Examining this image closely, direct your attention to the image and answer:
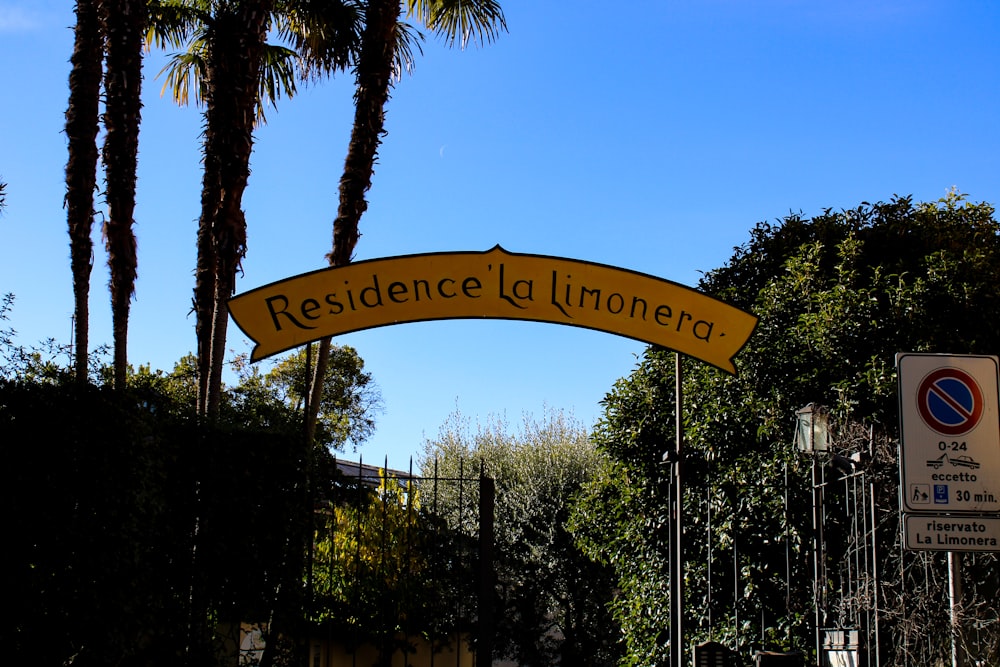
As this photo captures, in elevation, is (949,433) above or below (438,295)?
below

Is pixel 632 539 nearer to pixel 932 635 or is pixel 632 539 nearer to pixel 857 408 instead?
pixel 857 408

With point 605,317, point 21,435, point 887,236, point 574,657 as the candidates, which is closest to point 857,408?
point 887,236

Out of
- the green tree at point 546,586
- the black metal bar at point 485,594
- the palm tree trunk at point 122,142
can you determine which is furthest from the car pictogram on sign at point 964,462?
the green tree at point 546,586

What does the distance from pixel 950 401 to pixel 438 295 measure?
12.4 ft

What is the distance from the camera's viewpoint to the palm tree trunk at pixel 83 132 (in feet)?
40.1

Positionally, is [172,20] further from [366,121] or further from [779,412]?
[779,412]

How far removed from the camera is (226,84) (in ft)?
39.5

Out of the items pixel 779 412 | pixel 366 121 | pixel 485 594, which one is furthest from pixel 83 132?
pixel 779 412

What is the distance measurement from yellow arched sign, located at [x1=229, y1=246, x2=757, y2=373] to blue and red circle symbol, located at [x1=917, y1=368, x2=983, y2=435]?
2.40 m

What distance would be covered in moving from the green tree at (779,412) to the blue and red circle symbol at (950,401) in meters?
4.09

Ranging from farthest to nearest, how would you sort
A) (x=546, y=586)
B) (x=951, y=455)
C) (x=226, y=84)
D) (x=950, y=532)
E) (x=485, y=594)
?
(x=546, y=586) < (x=226, y=84) < (x=485, y=594) < (x=951, y=455) < (x=950, y=532)

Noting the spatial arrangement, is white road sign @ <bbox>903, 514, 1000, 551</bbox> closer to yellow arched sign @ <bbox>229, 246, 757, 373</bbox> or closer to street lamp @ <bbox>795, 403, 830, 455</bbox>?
street lamp @ <bbox>795, 403, 830, 455</bbox>

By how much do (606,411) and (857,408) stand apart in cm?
354

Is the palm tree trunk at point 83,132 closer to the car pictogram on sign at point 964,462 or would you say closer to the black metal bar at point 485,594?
the black metal bar at point 485,594
